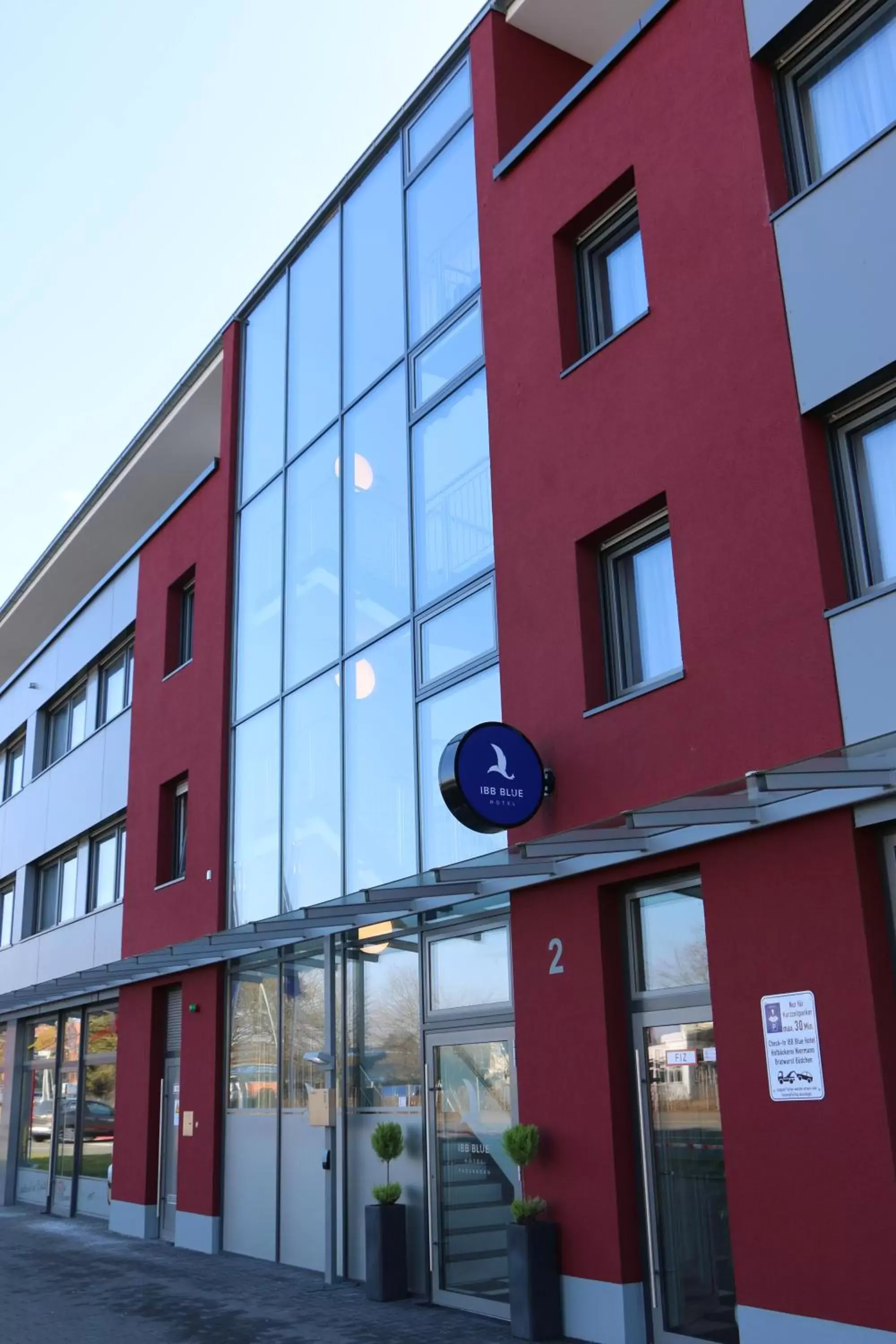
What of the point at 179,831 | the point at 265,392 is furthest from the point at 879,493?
the point at 179,831

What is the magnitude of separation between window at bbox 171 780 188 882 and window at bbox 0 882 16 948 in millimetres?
8411

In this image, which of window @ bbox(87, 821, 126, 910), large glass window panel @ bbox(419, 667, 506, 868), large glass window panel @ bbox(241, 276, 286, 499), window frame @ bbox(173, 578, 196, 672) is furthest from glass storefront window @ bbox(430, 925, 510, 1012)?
window @ bbox(87, 821, 126, 910)

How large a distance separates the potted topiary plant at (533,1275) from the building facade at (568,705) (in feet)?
0.47

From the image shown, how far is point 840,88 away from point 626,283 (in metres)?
2.43

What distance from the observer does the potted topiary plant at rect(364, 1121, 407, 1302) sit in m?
11.0

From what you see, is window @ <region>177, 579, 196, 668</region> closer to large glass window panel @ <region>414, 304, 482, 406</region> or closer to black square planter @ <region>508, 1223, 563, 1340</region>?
large glass window panel @ <region>414, 304, 482, 406</region>

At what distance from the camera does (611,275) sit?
1112cm

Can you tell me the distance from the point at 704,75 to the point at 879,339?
312 centimetres

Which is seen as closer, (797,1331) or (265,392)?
(797,1331)

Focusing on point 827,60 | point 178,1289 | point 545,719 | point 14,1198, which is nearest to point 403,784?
point 545,719

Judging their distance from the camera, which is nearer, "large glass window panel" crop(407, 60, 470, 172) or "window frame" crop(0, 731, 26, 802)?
"large glass window panel" crop(407, 60, 470, 172)

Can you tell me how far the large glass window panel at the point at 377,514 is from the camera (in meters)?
12.9

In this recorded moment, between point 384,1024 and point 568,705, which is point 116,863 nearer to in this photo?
point 384,1024

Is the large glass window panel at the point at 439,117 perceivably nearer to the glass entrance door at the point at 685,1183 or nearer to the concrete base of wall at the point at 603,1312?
the glass entrance door at the point at 685,1183
